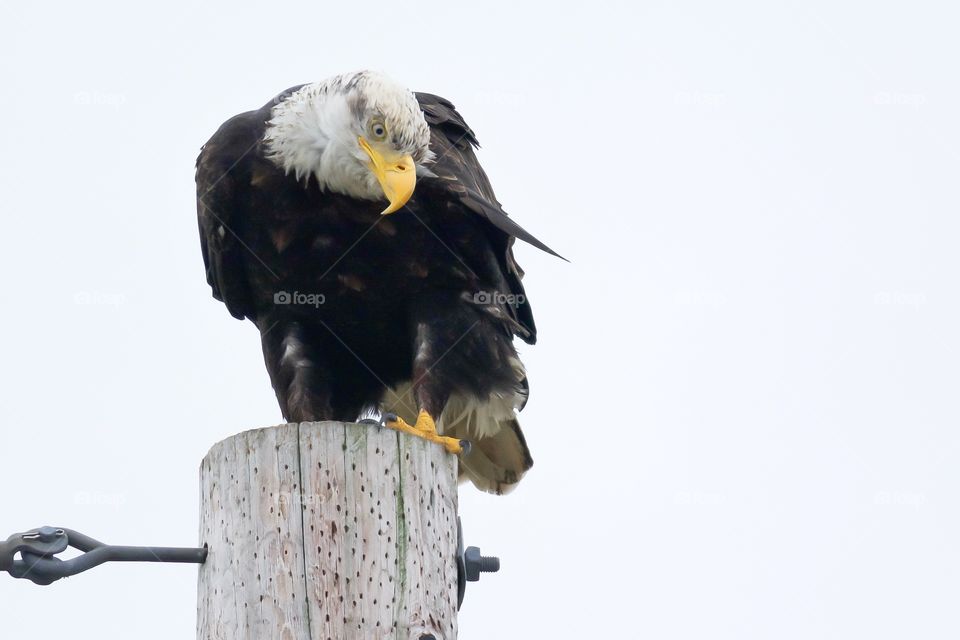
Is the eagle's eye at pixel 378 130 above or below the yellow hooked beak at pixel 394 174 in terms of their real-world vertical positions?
above

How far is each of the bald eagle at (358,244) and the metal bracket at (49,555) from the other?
2.22 meters

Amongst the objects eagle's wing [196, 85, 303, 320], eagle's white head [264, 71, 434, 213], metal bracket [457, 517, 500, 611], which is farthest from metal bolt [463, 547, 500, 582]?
eagle's wing [196, 85, 303, 320]

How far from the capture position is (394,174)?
5.44 metres

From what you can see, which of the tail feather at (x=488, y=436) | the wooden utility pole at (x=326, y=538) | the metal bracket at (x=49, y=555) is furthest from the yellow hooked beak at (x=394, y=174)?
the metal bracket at (x=49, y=555)

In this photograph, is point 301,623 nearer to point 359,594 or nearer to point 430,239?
point 359,594

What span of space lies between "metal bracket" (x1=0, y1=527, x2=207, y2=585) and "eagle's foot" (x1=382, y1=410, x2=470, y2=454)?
3.45 ft

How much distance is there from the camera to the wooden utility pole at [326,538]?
10.7 ft

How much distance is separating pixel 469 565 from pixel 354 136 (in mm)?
2493

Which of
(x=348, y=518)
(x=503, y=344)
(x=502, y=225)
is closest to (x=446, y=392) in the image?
(x=503, y=344)

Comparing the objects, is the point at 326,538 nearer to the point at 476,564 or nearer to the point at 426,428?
the point at 476,564

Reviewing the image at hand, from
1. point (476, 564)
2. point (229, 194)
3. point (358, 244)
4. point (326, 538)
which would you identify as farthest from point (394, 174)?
point (326, 538)

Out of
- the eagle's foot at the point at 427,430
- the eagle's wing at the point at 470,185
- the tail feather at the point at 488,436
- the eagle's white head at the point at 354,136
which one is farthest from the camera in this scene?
the tail feather at the point at 488,436

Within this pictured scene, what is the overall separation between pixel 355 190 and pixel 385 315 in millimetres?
571

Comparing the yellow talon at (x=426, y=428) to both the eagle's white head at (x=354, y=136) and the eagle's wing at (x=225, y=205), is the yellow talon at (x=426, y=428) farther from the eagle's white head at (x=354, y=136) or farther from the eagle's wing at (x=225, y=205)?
the eagle's wing at (x=225, y=205)
